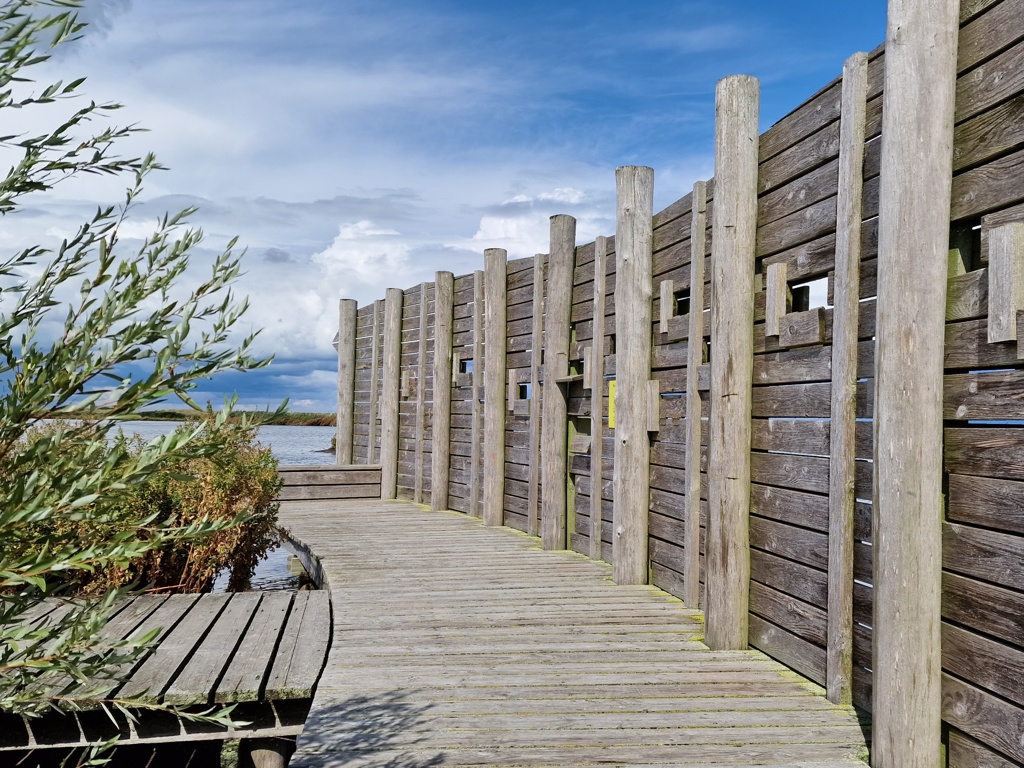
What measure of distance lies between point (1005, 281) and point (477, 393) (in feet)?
27.0

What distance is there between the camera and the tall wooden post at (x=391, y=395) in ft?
44.8

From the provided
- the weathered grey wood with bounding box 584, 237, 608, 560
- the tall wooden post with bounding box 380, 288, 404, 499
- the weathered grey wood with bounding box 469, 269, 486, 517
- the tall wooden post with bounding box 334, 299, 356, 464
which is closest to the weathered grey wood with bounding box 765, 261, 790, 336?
the weathered grey wood with bounding box 584, 237, 608, 560

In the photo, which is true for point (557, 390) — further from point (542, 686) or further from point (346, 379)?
point (346, 379)

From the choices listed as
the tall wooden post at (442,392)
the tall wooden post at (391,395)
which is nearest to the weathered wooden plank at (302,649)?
the tall wooden post at (442,392)

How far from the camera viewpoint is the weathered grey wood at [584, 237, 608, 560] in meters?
8.21

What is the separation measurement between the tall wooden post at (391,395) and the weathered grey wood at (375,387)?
0.60 m

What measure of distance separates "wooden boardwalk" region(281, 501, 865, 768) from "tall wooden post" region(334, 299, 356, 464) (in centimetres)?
831

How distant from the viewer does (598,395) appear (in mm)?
8219

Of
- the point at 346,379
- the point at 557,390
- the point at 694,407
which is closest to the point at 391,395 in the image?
the point at 346,379

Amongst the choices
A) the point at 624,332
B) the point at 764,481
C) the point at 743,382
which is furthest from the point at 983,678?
the point at 624,332

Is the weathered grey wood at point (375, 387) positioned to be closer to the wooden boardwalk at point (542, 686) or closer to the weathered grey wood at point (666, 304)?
the wooden boardwalk at point (542, 686)

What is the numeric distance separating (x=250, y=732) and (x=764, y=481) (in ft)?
9.68

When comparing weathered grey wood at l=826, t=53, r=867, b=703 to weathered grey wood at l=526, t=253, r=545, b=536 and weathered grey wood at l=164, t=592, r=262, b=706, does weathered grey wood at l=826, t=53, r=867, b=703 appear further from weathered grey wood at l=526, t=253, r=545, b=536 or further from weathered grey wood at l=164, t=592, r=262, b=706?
weathered grey wood at l=526, t=253, r=545, b=536

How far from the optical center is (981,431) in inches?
139
